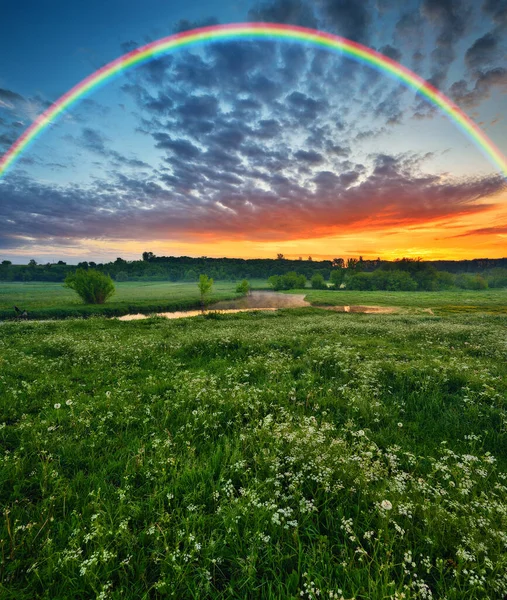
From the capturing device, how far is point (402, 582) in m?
2.55

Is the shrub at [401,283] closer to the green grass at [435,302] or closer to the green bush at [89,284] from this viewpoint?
the green grass at [435,302]

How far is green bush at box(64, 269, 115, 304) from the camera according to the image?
2306 inches

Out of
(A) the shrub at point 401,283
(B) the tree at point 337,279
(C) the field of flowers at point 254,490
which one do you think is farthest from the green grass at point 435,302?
(B) the tree at point 337,279

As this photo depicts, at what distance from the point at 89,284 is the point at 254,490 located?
67.3 metres

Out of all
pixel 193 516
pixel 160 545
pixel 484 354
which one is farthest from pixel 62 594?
pixel 484 354

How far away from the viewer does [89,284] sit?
5897cm

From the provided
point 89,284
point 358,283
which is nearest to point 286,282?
point 358,283

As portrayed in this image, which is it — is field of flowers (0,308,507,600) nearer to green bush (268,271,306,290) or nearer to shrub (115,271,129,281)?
green bush (268,271,306,290)

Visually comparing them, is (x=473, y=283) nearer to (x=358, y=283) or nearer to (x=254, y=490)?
(x=358, y=283)

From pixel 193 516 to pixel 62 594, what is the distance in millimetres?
1405

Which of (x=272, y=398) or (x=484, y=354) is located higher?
(x=272, y=398)

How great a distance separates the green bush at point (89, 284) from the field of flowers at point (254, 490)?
58.5 metres

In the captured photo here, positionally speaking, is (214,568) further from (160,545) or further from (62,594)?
(62,594)

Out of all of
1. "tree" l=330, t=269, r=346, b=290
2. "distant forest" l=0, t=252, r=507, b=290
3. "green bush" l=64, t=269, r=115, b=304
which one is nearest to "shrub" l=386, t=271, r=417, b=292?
"distant forest" l=0, t=252, r=507, b=290
